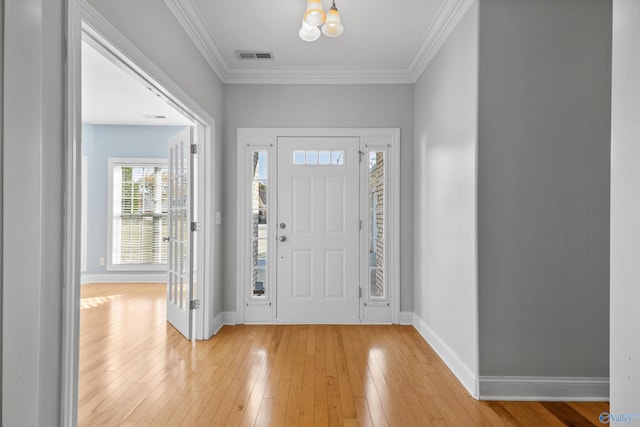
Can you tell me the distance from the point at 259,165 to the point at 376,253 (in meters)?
1.61

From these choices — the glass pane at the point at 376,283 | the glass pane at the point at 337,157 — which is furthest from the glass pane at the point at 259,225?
the glass pane at the point at 376,283

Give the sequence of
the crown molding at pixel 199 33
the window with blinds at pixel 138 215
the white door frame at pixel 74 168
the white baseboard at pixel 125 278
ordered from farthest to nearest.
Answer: the window with blinds at pixel 138 215, the white baseboard at pixel 125 278, the crown molding at pixel 199 33, the white door frame at pixel 74 168

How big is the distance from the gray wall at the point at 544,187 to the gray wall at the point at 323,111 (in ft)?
5.26

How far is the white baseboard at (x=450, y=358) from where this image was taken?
242 cm

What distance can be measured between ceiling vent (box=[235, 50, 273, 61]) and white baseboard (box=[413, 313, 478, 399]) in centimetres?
304

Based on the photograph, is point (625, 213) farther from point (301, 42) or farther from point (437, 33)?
point (301, 42)

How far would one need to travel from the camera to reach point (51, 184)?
4.80ft

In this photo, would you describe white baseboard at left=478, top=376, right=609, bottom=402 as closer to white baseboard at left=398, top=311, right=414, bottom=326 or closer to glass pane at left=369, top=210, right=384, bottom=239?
white baseboard at left=398, top=311, right=414, bottom=326

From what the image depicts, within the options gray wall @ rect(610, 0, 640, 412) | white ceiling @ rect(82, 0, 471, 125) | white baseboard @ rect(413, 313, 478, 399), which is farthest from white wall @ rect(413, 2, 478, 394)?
gray wall @ rect(610, 0, 640, 412)

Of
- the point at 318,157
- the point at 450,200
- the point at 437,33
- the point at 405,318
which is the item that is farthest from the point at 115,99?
the point at 405,318

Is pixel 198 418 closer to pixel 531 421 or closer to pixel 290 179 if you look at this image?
pixel 531 421

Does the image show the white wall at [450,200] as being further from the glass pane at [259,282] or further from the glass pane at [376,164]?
the glass pane at [259,282]

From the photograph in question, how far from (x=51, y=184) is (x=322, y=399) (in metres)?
1.89

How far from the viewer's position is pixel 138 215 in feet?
20.7
